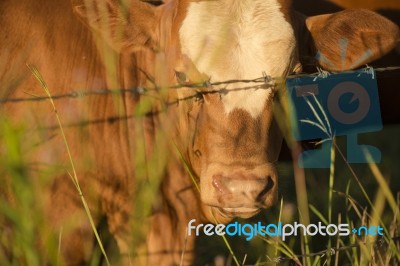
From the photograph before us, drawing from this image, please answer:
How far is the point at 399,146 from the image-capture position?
6215 millimetres

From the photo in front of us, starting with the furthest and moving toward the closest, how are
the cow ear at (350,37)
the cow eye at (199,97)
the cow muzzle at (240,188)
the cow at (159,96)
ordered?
the cow ear at (350,37) < the cow eye at (199,97) < the cow at (159,96) < the cow muzzle at (240,188)

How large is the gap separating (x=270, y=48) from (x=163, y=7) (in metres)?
0.54

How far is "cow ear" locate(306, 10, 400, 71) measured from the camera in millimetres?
3336

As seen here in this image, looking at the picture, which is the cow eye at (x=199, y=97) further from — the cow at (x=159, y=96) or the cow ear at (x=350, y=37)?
the cow ear at (x=350, y=37)

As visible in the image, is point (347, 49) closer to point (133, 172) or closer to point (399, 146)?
point (133, 172)

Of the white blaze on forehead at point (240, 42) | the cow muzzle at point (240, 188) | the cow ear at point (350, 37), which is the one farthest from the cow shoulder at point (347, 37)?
the cow muzzle at point (240, 188)

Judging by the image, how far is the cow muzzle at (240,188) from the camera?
9.11ft

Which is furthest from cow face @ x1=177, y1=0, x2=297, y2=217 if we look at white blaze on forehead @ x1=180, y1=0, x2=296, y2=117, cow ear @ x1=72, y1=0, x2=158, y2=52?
cow ear @ x1=72, y1=0, x2=158, y2=52

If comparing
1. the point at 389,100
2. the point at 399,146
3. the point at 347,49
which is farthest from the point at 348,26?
the point at 399,146

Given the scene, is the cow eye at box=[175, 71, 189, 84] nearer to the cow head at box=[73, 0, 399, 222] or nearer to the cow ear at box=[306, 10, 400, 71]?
the cow head at box=[73, 0, 399, 222]

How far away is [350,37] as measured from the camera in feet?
11.2

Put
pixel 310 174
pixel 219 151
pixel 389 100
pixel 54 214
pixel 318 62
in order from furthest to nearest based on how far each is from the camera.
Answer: pixel 310 174 < pixel 389 100 < pixel 318 62 < pixel 54 214 < pixel 219 151

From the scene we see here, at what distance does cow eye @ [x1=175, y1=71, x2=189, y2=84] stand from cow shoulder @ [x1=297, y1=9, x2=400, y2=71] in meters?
0.58

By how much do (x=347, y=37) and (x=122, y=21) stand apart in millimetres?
992
